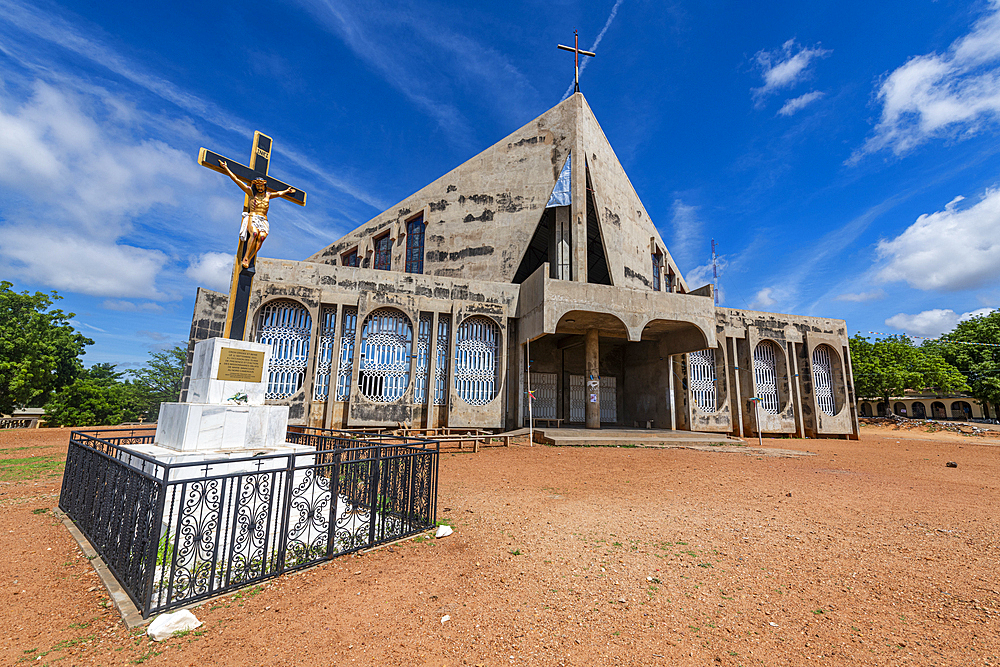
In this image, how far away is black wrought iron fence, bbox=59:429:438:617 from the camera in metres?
3.53

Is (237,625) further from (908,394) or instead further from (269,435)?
(908,394)

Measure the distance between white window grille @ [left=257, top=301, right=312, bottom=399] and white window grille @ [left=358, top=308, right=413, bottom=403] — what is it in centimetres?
206

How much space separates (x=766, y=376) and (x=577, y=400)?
9594 mm

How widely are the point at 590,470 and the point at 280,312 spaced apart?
12.3 m

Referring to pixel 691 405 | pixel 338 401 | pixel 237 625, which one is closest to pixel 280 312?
pixel 338 401

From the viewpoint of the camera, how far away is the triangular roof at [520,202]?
68.5ft

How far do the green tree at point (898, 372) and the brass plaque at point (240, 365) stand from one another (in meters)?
41.2

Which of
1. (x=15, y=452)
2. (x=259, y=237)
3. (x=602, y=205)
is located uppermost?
(x=602, y=205)

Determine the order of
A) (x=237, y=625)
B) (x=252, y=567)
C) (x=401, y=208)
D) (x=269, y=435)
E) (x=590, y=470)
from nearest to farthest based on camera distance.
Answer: (x=237, y=625)
(x=252, y=567)
(x=269, y=435)
(x=590, y=470)
(x=401, y=208)

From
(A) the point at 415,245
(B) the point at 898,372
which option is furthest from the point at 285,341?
(B) the point at 898,372

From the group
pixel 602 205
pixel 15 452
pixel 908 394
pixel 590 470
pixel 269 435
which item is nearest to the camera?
pixel 269 435

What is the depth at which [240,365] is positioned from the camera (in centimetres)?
680

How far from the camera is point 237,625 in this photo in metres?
3.23

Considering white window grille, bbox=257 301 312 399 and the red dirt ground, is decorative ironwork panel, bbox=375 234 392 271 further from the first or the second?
the red dirt ground
